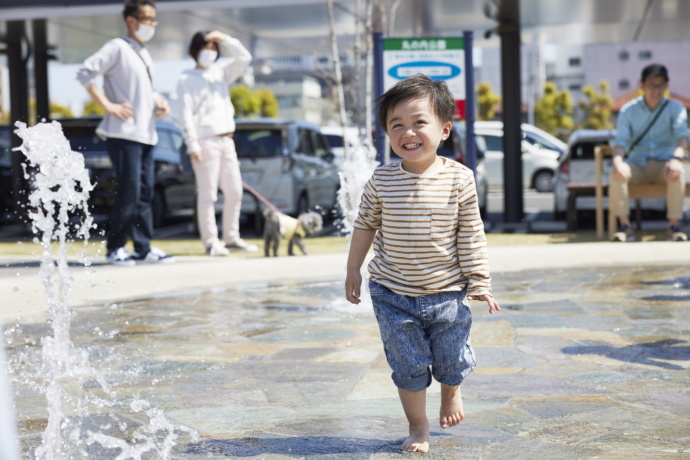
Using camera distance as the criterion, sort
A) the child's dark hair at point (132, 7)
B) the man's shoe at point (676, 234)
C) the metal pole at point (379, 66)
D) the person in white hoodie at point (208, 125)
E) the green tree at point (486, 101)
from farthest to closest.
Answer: the green tree at point (486, 101) < the metal pole at point (379, 66) < the man's shoe at point (676, 234) < the person in white hoodie at point (208, 125) < the child's dark hair at point (132, 7)

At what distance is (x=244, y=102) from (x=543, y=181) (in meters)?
44.1

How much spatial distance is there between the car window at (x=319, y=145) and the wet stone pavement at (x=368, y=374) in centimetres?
874

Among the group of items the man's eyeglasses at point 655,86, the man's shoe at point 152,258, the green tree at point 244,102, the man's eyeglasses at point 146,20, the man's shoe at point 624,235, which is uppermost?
the green tree at point 244,102

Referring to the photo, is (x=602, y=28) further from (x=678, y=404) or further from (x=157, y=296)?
(x=678, y=404)

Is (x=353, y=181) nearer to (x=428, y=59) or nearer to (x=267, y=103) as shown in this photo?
(x=428, y=59)

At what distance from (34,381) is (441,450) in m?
2.15

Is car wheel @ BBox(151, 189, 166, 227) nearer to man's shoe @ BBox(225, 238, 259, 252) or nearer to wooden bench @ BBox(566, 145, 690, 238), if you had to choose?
man's shoe @ BBox(225, 238, 259, 252)

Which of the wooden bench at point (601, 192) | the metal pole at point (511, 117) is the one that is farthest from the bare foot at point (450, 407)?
the metal pole at point (511, 117)

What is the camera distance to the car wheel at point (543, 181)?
86.3 feet

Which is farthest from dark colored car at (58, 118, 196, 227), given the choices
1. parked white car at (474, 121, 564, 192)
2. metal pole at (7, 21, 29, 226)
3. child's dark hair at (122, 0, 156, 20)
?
parked white car at (474, 121, 564, 192)

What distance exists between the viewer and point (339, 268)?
350 inches

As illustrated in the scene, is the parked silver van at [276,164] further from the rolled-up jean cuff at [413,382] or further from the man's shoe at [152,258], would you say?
the rolled-up jean cuff at [413,382]

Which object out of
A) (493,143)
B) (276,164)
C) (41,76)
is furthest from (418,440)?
(493,143)

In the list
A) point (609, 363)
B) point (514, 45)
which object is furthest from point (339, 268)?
point (514, 45)
